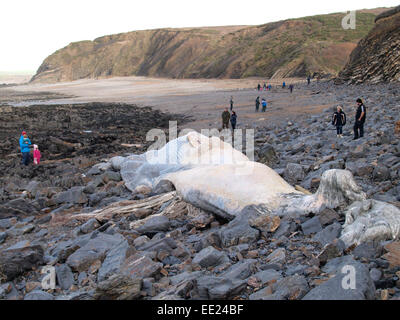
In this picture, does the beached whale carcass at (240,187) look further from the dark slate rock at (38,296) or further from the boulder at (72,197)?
the dark slate rock at (38,296)

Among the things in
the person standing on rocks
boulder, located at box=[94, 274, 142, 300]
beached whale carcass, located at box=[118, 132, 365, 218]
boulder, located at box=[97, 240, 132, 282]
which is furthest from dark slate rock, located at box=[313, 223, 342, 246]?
the person standing on rocks

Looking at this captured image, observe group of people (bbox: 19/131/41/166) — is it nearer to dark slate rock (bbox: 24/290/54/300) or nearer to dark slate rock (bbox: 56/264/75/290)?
dark slate rock (bbox: 56/264/75/290)

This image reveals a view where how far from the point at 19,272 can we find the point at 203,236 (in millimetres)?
2429

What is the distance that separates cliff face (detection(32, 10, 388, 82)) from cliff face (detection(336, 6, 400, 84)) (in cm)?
1783

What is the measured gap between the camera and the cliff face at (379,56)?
25891 millimetres

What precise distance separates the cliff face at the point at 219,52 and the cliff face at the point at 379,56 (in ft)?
58.5

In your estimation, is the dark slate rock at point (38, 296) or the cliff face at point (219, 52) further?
the cliff face at point (219, 52)

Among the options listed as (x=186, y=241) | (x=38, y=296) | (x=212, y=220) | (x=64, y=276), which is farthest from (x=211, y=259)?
(x=38, y=296)

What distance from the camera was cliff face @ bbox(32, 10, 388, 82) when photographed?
57531 mm

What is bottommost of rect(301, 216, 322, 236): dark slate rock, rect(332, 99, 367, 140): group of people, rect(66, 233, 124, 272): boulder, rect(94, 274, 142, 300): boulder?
rect(66, 233, 124, 272): boulder

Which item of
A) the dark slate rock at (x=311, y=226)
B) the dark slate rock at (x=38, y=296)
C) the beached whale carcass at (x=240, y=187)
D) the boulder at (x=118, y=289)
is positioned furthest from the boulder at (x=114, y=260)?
the dark slate rock at (x=311, y=226)

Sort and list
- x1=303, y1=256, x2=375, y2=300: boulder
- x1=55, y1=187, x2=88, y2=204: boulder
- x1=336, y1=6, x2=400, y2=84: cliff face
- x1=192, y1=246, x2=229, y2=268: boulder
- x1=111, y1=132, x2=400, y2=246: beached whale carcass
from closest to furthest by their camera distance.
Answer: x1=303, y1=256, x2=375, y2=300: boulder
x1=111, y1=132, x2=400, y2=246: beached whale carcass
x1=192, y1=246, x2=229, y2=268: boulder
x1=55, y1=187, x2=88, y2=204: boulder
x1=336, y1=6, x2=400, y2=84: cliff face

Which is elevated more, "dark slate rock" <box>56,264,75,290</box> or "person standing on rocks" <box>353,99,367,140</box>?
"person standing on rocks" <box>353,99,367,140</box>
